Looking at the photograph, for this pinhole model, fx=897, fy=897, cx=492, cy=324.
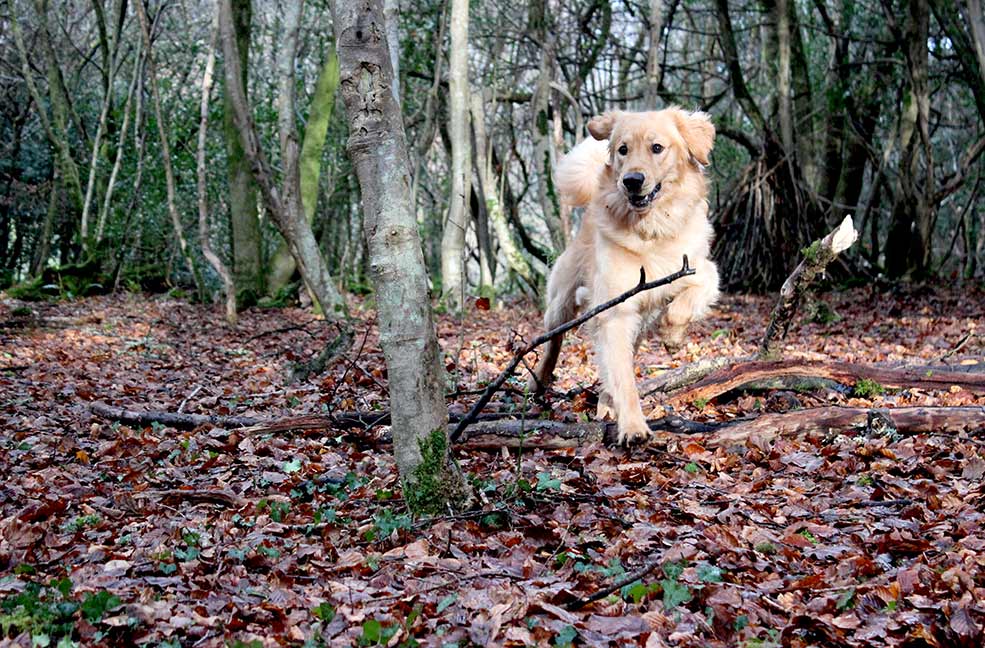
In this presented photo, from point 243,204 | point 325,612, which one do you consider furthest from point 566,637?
point 243,204

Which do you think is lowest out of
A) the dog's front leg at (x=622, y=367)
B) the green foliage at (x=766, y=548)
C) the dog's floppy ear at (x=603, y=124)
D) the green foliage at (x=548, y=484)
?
the green foliage at (x=766, y=548)

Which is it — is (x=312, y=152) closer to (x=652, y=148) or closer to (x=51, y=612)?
(x=652, y=148)

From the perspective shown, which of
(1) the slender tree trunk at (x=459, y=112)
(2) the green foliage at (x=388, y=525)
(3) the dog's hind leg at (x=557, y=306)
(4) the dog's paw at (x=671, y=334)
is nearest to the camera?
(2) the green foliage at (x=388, y=525)

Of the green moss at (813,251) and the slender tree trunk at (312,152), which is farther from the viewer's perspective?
the slender tree trunk at (312,152)

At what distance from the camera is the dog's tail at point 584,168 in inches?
230

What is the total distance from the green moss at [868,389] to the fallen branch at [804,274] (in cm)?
52

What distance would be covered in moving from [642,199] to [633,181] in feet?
0.46

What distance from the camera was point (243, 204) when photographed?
14.1 metres

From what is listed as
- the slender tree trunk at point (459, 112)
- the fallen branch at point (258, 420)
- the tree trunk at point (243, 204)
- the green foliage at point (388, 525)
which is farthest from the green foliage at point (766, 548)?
the tree trunk at point (243, 204)

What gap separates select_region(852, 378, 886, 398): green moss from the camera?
5363 mm

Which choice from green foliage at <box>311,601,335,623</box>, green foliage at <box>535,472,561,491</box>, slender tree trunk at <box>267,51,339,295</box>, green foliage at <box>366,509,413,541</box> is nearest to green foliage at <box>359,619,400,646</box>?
green foliage at <box>311,601,335,623</box>

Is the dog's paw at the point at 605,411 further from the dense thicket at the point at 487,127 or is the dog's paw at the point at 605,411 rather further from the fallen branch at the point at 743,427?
the dense thicket at the point at 487,127

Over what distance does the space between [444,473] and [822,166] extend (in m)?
14.1

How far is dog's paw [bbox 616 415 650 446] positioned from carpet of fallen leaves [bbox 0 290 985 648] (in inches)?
2.9
